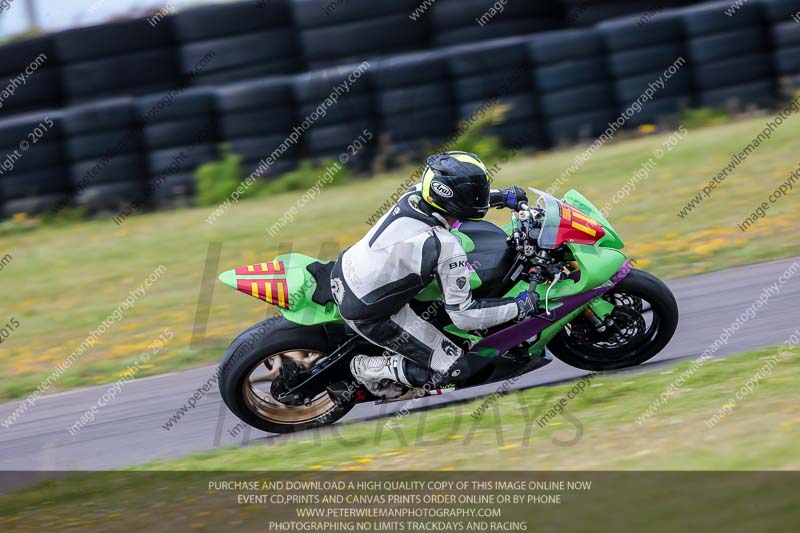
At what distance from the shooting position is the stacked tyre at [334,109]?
562 inches

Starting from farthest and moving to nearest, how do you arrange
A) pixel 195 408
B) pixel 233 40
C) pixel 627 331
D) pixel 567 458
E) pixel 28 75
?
pixel 233 40 → pixel 28 75 → pixel 195 408 → pixel 627 331 → pixel 567 458

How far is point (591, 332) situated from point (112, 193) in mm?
10054

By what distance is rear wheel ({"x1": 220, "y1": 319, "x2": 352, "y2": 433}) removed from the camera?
6.18 meters

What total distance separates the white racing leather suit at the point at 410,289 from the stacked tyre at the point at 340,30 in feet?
29.2

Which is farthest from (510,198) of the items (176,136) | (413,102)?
(176,136)

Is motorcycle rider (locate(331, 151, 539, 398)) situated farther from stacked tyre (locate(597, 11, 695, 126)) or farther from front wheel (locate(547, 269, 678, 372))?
stacked tyre (locate(597, 11, 695, 126))

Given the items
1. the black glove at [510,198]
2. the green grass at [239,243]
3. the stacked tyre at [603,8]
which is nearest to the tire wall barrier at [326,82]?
the stacked tyre at [603,8]

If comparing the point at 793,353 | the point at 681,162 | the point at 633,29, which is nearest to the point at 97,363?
the point at 793,353

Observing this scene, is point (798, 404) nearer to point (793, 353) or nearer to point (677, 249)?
point (793, 353)

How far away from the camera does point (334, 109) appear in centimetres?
1430

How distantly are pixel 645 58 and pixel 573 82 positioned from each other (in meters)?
1.10

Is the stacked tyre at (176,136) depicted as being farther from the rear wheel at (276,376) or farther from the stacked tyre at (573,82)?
the rear wheel at (276,376)

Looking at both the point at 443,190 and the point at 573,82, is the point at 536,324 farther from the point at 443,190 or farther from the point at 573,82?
the point at 573,82

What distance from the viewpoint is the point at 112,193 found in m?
14.6
